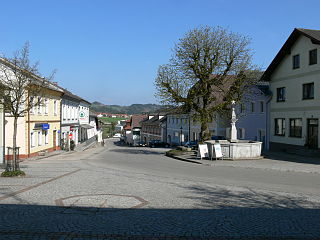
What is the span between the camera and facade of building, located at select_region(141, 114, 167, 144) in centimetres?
7862

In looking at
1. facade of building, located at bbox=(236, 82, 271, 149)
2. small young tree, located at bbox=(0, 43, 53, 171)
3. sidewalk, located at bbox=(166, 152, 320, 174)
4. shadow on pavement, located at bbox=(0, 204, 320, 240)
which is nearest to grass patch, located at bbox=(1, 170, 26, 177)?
small young tree, located at bbox=(0, 43, 53, 171)

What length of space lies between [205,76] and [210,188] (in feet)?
60.4

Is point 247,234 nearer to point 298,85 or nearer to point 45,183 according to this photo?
point 45,183

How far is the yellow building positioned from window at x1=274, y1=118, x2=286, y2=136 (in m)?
20.1

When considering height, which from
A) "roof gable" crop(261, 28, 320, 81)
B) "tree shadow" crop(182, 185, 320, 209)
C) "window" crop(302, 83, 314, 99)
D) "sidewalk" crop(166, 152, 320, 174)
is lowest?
"sidewalk" crop(166, 152, 320, 174)

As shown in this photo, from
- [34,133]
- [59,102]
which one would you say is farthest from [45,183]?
[59,102]

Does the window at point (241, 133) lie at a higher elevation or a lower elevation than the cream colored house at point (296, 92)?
lower

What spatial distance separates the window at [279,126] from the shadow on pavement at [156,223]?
82.1 ft

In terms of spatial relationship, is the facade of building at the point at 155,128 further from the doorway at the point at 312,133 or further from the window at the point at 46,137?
the doorway at the point at 312,133

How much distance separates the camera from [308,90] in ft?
97.1

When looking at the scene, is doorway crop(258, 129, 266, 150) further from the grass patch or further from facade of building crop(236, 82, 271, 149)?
the grass patch

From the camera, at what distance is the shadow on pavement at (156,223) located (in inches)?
277

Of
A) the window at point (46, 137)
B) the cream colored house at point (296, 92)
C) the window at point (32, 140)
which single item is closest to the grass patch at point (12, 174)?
the window at point (32, 140)

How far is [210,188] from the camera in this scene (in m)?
13.3
